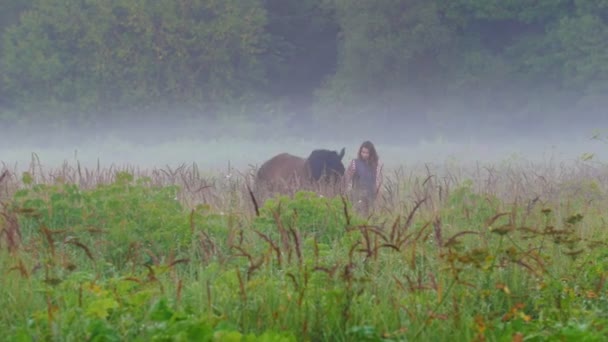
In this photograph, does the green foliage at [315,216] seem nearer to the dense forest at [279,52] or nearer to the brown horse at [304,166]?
the brown horse at [304,166]

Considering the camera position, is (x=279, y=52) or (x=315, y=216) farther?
(x=279, y=52)

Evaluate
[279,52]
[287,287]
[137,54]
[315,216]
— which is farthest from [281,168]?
[279,52]

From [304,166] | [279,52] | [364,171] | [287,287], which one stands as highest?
[279,52]

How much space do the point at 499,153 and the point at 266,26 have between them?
914 inches

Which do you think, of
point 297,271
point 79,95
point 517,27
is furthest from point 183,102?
point 297,271

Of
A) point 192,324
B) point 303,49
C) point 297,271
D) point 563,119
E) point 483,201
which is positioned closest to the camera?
point 192,324

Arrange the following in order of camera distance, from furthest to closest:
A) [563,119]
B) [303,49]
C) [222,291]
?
[303,49], [563,119], [222,291]

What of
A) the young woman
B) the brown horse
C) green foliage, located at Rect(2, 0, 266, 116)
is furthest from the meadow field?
green foliage, located at Rect(2, 0, 266, 116)

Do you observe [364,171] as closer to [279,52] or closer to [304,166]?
[304,166]

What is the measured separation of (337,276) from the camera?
222 inches

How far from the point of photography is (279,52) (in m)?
Result: 61.3

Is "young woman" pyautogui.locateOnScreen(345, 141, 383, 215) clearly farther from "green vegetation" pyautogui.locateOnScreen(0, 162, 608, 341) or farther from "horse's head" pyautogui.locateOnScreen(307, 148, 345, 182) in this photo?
"green vegetation" pyautogui.locateOnScreen(0, 162, 608, 341)

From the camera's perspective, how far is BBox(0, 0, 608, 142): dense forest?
5566 centimetres

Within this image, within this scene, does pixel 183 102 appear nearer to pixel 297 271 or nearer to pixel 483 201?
pixel 483 201
